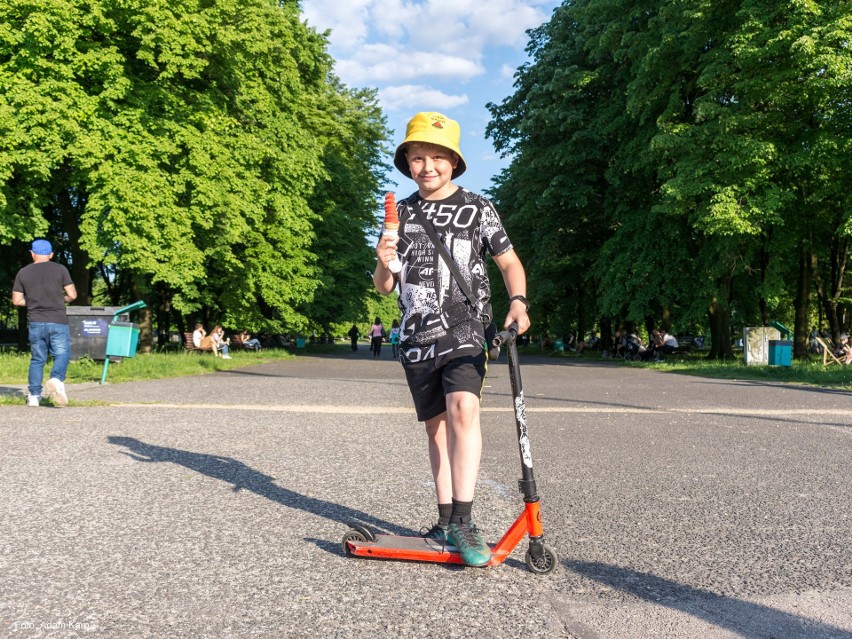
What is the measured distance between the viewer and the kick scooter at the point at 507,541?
3354 millimetres

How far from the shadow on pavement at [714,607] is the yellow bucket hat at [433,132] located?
1.98 meters

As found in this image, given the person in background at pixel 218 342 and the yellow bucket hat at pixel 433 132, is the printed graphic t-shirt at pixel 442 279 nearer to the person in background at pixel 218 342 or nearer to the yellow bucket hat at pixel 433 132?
the yellow bucket hat at pixel 433 132

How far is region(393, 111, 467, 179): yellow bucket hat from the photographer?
11.7 feet

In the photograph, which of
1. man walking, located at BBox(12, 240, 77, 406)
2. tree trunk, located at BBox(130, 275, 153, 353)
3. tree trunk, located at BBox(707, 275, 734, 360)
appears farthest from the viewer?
tree trunk, located at BBox(707, 275, 734, 360)

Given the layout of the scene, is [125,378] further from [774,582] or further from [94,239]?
[774,582]

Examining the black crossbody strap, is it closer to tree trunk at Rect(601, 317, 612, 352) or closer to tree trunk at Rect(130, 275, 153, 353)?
tree trunk at Rect(130, 275, 153, 353)

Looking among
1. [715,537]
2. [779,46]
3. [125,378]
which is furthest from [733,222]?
[715,537]

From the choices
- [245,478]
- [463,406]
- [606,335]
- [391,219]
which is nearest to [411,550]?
[463,406]

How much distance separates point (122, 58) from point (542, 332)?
33.4m

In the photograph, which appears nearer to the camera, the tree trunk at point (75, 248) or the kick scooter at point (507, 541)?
the kick scooter at point (507, 541)

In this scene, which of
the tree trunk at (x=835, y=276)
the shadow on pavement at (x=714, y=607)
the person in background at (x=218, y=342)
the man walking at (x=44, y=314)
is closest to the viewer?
the shadow on pavement at (x=714, y=607)

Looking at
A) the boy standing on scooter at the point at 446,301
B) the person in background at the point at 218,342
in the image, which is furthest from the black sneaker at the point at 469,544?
the person in background at the point at 218,342

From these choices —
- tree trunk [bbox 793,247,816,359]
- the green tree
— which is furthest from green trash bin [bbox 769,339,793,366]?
the green tree

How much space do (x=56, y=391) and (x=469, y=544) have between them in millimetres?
7294
